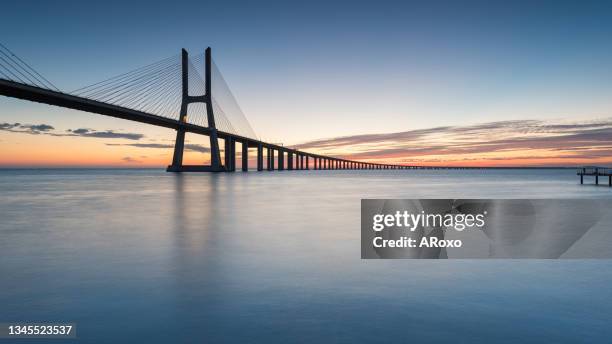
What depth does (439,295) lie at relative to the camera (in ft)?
23.2

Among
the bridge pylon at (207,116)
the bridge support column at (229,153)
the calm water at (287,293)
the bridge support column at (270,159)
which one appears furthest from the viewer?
the bridge support column at (270,159)

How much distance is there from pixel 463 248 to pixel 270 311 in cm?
643

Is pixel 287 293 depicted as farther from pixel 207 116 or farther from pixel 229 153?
pixel 229 153

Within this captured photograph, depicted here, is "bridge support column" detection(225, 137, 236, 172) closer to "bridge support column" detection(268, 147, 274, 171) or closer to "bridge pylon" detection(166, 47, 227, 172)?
"bridge pylon" detection(166, 47, 227, 172)

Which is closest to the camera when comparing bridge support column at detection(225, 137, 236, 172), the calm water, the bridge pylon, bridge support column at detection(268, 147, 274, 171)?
the calm water

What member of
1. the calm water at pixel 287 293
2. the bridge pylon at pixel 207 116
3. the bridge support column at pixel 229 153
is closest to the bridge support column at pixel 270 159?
the bridge support column at pixel 229 153

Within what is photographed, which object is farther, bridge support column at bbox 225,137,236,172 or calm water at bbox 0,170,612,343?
bridge support column at bbox 225,137,236,172

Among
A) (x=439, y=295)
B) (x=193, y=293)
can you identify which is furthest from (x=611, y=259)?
(x=193, y=293)

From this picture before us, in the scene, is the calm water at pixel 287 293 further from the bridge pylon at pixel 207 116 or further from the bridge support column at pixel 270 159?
the bridge support column at pixel 270 159

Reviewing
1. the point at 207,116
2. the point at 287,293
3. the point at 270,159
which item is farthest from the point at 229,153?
the point at 287,293

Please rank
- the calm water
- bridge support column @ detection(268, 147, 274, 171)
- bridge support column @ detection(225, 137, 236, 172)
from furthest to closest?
bridge support column @ detection(268, 147, 274, 171), bridge support column @ detection(225, 137, 236, 172), the calm water

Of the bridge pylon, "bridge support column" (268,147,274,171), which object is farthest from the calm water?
"bridge support column" (268,147,274,171)

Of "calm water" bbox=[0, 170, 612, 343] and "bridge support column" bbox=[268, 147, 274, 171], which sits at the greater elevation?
"bridge support column" bbox=[268, 147, 274, 171]

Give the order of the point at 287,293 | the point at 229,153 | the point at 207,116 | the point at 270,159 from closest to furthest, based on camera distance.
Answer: the point at 287,293
the point at 207,116
the point at 229,153
the point at 270,159
